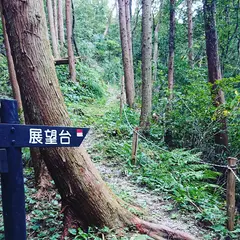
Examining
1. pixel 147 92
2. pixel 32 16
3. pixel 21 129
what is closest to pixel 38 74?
pixel 32 16

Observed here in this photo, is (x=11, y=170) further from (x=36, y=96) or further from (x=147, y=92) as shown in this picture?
(x=147, y=92)

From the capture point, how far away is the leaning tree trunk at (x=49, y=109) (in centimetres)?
305

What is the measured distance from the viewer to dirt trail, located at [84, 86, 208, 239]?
4344mm

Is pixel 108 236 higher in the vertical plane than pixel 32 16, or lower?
lower

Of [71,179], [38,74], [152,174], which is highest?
[38,74]

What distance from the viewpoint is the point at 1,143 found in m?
2.03

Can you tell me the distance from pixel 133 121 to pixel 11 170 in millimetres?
8749

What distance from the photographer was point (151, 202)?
16.6ft

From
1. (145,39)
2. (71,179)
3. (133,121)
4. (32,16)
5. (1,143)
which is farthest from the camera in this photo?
(133,121)

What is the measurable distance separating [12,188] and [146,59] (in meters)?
7.64

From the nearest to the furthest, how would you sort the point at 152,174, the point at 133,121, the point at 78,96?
1. the point at 152,174
2. the point at 133,121
3. the point at 78,96

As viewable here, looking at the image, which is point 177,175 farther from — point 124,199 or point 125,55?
point 125,55

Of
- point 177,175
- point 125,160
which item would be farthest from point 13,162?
point 125,160

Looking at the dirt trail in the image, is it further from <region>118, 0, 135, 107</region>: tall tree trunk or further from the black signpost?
<region>118, 0, 135, 107</region>: tall tree trunk
